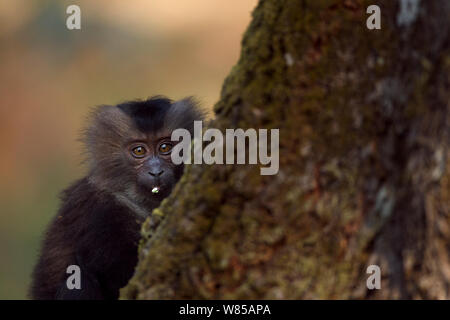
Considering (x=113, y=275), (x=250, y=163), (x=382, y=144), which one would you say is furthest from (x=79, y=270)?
(x=382, y=144)

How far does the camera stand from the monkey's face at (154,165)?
6836 mm

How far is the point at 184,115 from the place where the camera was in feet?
25.4

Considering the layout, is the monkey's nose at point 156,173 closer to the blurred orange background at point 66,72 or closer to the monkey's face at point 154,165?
the monkey's face at point 154,165

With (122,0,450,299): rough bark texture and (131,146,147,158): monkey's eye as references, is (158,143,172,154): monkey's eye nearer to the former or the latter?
(131,146,147,158): monkey's eye

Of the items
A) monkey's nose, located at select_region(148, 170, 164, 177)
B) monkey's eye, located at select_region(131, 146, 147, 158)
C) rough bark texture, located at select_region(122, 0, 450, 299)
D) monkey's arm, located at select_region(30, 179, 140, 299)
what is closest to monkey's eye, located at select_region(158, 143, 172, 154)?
monkey's eye, located at select_region(131, 146, 147, 158)

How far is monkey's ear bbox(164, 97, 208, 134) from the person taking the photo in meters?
7.62

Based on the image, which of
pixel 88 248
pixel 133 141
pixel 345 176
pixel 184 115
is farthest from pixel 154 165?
pixel 345 176

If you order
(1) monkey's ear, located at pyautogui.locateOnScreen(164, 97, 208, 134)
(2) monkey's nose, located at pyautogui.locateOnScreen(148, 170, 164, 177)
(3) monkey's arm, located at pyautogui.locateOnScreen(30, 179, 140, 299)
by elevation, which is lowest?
(3) monkey's arm, located at pyautogui.locateOnScreen(30, 179, 140, 299)

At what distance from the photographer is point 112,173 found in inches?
289

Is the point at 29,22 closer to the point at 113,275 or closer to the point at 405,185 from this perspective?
the point at 113,275

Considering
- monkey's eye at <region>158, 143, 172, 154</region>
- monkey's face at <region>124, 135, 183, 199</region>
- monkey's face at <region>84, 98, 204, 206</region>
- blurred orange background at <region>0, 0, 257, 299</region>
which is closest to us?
monkey's face at <region>124, 135, 183, 199</region>

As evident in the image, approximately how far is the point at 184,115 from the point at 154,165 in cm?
93

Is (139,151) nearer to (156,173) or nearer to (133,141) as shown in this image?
(133,141)
